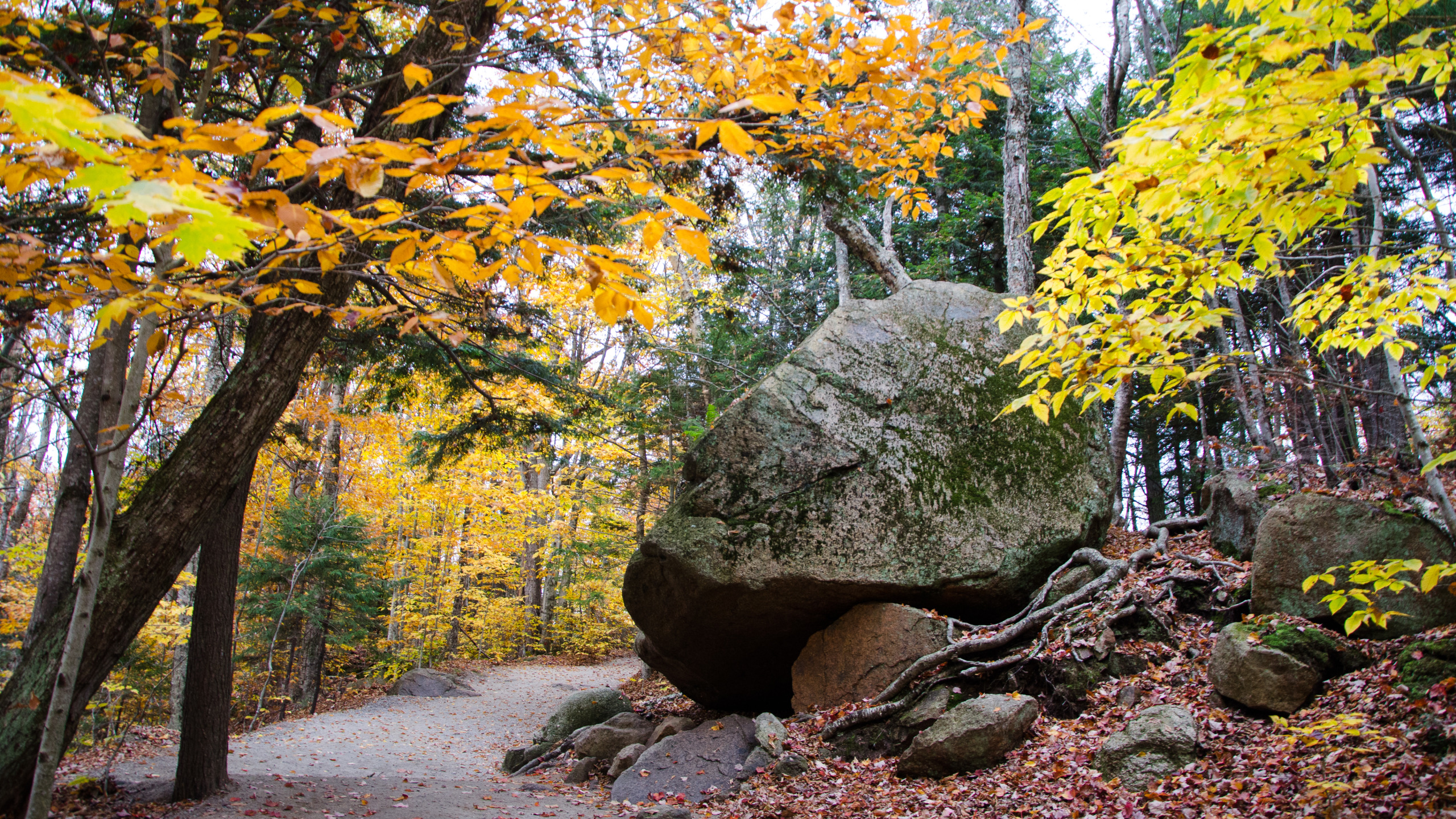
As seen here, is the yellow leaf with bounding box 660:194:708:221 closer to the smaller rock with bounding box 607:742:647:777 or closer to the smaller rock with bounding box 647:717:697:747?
the smaller rock with bounding box 607:742:647:777

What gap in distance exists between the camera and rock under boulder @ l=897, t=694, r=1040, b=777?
4.49m

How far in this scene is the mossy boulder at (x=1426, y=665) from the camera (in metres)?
3.45

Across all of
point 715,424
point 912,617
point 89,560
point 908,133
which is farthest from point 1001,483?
point 89,560

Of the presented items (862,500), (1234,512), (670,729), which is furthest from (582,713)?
(1234,512)

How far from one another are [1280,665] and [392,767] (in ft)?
26.3

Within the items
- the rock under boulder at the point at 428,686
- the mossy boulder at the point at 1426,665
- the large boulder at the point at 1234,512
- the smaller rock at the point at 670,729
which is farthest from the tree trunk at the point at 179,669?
the mossy boulder at the point at 1426,665

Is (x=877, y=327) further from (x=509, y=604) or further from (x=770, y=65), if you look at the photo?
(x=509, y=604)

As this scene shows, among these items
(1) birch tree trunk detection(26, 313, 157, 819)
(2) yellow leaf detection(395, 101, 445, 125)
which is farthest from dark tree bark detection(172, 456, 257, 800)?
(2) yellow leaf detection(395, 101, 445, 125)

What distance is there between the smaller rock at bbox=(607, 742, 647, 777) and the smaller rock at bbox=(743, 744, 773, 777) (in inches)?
52.5

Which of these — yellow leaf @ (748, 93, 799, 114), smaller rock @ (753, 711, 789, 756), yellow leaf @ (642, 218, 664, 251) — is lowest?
smaller rock @ (753, 711, 789, 756)

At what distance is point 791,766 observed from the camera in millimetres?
5293

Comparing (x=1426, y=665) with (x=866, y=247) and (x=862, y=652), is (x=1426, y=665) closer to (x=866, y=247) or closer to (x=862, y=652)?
(x=862, y=652)

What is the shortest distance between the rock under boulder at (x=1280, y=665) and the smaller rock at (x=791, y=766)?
A: 2.86 meters

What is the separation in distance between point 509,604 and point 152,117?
1668cm
